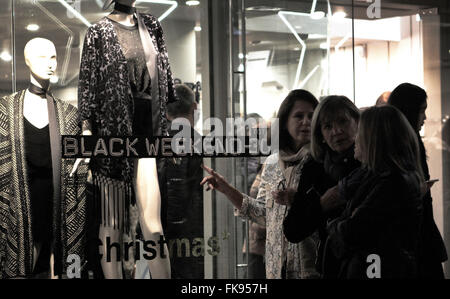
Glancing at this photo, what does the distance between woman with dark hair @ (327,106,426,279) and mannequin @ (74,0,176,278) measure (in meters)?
0.93

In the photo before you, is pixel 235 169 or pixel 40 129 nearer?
pixel 40 129

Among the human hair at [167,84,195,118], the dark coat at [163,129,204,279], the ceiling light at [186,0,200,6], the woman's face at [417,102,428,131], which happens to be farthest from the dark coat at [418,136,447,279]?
the ceiling light at [186,0,200,6]

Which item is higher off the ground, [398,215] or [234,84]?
[234,84]

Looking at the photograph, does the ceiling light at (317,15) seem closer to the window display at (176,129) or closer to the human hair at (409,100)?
the window display at (176,129)

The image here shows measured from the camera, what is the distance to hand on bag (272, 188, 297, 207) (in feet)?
14.0

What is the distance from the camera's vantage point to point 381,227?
421cm

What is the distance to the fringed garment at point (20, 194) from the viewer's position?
4266 millimetres

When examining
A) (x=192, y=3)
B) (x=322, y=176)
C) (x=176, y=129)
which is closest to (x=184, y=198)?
(x=176, y=129)

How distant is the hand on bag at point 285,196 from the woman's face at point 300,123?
0.30 meters

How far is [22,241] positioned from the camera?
428 cm

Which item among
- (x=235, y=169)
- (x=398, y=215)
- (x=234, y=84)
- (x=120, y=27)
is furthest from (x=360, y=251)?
(x=120, y=27)

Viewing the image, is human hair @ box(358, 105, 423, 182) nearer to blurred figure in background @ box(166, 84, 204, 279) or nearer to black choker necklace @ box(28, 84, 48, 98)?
blurred figure in background @ box(166, 84, 204, 279)

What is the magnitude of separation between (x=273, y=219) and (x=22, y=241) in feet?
4.08
